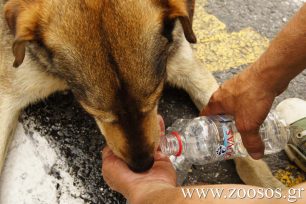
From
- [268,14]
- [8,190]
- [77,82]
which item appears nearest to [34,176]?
[8,190]

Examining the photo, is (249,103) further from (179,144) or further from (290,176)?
(290,176)

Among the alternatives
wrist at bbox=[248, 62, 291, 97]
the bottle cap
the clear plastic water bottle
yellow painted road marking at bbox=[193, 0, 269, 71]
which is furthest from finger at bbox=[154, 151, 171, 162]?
yellow painted road marking at bbox=[193, 0, 269, 71]

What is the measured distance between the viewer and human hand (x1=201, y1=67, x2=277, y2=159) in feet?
9.90

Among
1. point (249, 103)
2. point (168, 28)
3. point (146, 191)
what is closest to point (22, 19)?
point (168, 28)

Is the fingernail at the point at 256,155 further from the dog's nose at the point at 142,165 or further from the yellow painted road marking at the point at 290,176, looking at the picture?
the dog's nose at the point at 142,165

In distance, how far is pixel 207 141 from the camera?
3383 millimetres

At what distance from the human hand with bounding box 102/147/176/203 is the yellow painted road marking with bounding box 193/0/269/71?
1.41m

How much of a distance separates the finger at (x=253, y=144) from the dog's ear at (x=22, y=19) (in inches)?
54.2

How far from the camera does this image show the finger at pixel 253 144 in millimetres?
3109

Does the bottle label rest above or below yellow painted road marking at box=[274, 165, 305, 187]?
above

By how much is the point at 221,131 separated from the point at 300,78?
3.98 feet

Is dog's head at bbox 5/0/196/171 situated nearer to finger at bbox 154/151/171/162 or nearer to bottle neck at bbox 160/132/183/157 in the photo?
finger at bbox 154/151/171/162

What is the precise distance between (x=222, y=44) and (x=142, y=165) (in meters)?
1.86

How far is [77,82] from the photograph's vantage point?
2637 millimetres
